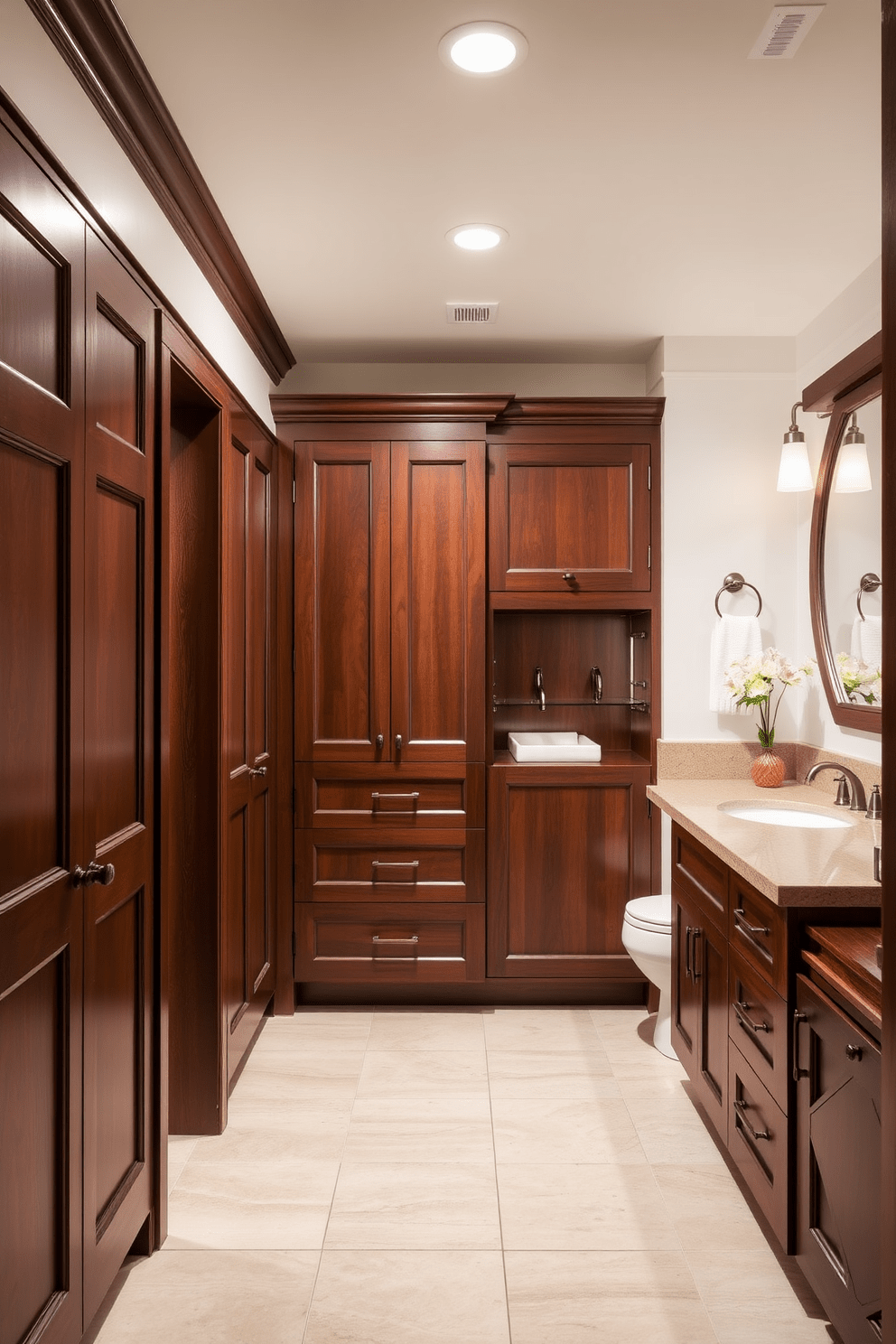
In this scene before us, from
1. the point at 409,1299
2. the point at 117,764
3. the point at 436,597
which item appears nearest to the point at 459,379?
the point at 436,597

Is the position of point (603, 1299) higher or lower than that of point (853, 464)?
lower

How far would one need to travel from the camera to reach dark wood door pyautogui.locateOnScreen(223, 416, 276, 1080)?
272 centimetres

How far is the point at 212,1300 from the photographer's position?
190 centimetres

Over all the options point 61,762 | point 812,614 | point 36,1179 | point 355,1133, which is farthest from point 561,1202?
point 812,614

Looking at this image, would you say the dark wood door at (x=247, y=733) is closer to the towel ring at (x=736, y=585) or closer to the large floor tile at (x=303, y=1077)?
the large floor tile at (x=303, y=1077)

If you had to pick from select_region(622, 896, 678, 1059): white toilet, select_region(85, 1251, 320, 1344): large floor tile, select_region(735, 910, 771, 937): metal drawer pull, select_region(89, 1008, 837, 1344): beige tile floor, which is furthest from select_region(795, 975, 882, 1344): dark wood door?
select_region(622, 896, 678, 1059): white toilet

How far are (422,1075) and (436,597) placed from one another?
163 centimetres

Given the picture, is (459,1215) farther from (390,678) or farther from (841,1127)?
(390,678)

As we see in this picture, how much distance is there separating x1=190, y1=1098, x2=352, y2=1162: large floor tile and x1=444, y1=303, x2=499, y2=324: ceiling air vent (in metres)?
2.57

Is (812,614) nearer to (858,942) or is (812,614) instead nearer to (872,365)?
(872,365)

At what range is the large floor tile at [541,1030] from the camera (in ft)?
10.4

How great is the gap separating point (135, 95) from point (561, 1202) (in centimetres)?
262

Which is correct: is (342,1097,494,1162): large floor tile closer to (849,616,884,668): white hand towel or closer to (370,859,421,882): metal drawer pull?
(370,859,421,882): metal drawer pull

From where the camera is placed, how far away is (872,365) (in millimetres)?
2539
